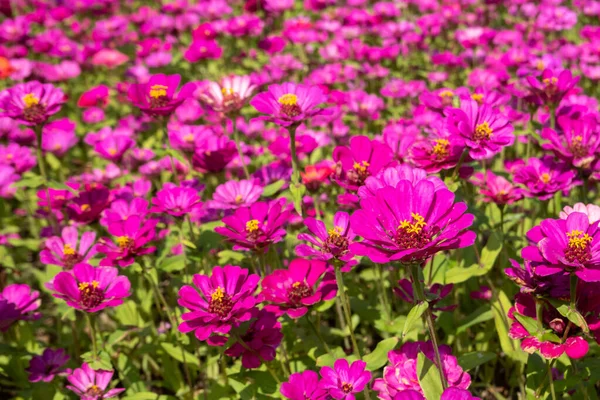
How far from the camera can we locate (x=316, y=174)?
10.1ft

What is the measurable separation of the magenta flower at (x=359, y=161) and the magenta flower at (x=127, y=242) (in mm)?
805

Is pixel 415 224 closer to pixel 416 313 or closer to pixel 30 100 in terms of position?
pixel 416 313

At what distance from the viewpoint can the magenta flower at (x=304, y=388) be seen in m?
2.01

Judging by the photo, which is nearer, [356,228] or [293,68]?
[356,228]

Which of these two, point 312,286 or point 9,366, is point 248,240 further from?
point 9,366

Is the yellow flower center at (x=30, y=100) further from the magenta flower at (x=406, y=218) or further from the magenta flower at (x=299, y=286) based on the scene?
the magenta flower at (x=406, y=218)

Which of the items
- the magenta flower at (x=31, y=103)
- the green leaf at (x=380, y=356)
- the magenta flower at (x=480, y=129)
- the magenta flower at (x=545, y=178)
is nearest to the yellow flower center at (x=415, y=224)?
the magenta flower at (x=480, y=129)

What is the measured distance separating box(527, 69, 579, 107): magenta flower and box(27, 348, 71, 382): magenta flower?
2.40 meters

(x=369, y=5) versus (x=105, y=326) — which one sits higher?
(x=369, y=5)

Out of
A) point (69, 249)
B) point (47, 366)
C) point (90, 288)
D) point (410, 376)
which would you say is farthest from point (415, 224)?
point (47, 366)

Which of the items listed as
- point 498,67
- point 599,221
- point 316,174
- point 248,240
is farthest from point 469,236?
point 498,67

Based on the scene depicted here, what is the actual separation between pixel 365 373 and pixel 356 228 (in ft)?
1.89

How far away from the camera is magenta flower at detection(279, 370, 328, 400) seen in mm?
2010

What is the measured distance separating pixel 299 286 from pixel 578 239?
0.97 m
